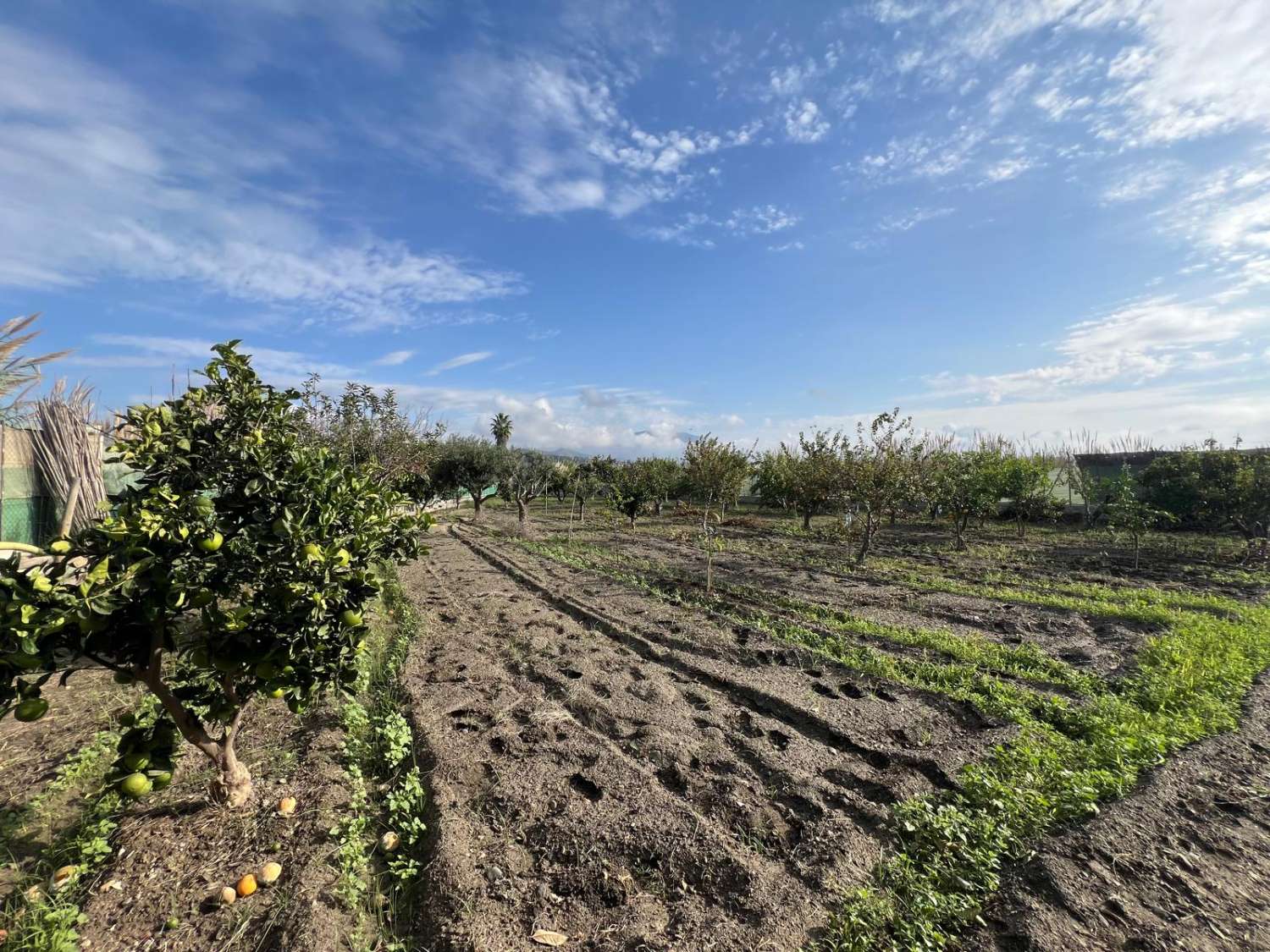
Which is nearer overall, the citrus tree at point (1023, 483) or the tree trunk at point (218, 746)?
the tree trunk at point (218, 746)

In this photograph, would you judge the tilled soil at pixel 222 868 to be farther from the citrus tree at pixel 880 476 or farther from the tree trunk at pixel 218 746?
the citrus tree at pixel 880 476

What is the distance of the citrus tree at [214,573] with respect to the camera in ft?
7.07

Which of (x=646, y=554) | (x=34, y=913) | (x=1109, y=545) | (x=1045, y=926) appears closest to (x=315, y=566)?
(x=34, y=913)

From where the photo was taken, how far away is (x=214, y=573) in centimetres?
268

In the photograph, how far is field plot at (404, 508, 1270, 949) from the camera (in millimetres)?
2891

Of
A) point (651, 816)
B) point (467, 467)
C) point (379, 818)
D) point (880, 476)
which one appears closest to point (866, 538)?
point (880, 476)

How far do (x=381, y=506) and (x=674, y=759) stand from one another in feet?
9.81

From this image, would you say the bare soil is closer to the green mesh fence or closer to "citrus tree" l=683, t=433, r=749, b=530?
the green mesh fence

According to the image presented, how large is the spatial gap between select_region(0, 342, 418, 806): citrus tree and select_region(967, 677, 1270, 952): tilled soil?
3784 mm

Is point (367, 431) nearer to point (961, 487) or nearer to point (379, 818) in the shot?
point (379, 818)

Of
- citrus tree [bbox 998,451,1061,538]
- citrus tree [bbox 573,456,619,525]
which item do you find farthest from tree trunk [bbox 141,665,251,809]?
citrus tree [bbox 573,456,619,525]

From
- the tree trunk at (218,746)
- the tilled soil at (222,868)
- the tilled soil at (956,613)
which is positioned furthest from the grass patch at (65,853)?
the tilled soil at (956,613)

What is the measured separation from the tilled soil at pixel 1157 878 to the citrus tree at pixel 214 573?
Answer: 378cm

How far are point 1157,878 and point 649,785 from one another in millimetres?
3073
